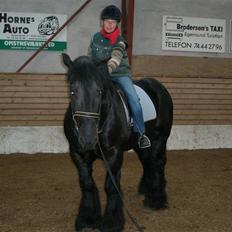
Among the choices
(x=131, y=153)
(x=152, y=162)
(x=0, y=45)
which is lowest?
(x=131, y=153)

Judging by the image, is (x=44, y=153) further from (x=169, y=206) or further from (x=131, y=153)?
(x=169, y=206)

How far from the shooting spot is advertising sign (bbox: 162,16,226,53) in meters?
10.9

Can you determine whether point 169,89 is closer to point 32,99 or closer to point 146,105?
point 32,99

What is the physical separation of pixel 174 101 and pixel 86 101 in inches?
261

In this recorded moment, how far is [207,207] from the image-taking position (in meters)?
5.68

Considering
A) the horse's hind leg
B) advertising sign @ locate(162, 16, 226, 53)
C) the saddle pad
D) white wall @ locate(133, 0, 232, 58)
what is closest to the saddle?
the saddle pad

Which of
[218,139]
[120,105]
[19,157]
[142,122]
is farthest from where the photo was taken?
[218,139]

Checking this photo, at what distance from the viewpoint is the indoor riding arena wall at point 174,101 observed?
31.4 feet

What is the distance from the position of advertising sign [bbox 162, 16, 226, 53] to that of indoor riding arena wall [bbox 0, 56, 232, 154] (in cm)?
27

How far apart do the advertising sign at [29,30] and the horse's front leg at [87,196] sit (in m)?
5.95

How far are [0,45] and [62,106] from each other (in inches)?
70.6

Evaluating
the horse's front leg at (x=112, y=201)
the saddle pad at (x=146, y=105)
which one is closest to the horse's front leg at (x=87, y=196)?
the horse's front leg at (x=112, y=201)

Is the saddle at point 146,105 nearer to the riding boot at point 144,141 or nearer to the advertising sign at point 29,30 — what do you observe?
the riding boot at point 144,141

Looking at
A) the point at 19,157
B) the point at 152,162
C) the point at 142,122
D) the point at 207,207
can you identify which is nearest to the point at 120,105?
the point at 142,122
